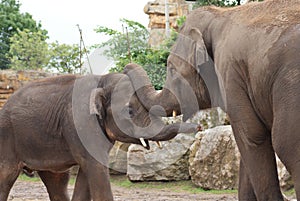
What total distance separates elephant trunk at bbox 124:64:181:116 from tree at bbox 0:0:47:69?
1168 inches

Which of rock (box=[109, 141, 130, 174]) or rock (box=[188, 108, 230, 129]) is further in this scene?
rock (box=[109, 141, 130, 174])

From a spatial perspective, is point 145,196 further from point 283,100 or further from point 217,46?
point 283,100

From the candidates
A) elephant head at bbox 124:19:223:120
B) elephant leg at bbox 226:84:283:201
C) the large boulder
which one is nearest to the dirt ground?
the large boulder

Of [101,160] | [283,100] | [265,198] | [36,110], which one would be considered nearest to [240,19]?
[283,100]

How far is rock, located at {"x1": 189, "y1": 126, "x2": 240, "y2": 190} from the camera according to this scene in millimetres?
8930

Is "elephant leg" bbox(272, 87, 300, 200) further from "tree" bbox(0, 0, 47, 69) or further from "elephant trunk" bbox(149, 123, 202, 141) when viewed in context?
"tree" bbox(0, 0, 47, 69)

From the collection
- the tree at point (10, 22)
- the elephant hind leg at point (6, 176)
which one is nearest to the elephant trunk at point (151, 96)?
the elephant hind leg at point (6, 176)

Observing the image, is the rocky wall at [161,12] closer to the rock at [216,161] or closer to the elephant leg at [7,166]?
the rock at [216,161]

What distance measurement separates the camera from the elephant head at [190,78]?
12.5 feet

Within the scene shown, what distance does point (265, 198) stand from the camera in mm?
3271

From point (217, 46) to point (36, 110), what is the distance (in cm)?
289

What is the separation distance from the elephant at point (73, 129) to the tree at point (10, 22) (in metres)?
29.0

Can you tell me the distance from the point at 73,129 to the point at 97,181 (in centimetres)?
53

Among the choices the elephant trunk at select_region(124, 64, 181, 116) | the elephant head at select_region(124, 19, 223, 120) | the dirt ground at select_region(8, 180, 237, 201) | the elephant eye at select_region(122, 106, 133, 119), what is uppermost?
the elephant head at select_region(124, 19, 223, 120)
